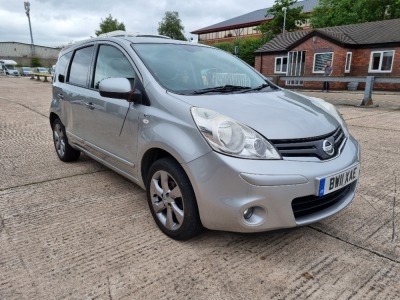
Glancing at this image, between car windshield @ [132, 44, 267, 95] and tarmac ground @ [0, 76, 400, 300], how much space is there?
47.3 inches

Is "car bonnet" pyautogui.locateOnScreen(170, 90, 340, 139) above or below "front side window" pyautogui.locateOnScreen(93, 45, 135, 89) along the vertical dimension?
below

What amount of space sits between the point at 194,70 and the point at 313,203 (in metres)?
1.58

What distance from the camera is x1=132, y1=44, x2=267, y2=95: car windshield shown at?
269cm

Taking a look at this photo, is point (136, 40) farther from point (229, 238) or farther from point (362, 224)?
point (362, 224)

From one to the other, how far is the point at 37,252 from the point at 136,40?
6.75 ft

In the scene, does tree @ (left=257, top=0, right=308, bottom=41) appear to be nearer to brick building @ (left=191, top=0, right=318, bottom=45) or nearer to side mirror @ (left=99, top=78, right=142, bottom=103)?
brick building @ (left=191, top=0, right=318, bottom=45)

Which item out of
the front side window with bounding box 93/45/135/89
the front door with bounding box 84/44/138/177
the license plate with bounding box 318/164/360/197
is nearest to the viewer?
the license plate with bounding box 318/164/360/197

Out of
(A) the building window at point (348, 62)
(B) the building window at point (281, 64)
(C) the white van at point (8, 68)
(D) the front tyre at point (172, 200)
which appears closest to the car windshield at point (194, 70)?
(D) the front tyre at point (172, 200)

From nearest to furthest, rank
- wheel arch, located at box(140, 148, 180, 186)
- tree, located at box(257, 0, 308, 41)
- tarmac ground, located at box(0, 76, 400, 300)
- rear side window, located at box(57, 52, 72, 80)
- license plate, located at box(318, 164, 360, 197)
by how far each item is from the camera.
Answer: tarmac ground, located at box(0, 76, 400, 300)
license plate, located at box(318, 164, 360, 197)
wheel arch, located at box(140, 148, 180, 186)
rear side window, located at box(57, 52, 72, 80)
tree, located at box(257, 0, 308, 41)

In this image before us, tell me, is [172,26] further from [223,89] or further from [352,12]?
[223,89]

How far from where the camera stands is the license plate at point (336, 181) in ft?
6.80

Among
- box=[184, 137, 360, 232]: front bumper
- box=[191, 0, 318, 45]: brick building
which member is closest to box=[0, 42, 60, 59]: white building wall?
box=[191, 0, 318, 45]: brick building

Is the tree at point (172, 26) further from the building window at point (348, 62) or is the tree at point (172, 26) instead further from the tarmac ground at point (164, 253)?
the tarmac ground at point (164, 253)

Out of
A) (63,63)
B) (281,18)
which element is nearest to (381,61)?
(281,18)
